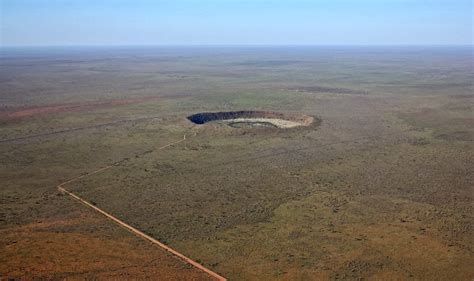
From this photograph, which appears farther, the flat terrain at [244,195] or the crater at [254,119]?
the crater at [254,119]

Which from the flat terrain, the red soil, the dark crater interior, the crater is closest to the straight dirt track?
the flat terrain

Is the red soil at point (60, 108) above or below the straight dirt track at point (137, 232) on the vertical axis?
above

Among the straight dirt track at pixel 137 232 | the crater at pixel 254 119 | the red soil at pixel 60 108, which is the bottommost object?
the straight dirt track at pixel 137 232

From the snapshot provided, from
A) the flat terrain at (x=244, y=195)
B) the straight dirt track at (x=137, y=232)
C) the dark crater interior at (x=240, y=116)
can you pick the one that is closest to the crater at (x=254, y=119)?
the dark crater interior at (x=240, y=116)

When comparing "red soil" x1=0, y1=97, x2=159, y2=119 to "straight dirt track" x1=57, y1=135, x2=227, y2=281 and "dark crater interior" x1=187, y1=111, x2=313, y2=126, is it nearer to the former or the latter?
"dark crater interior" x1=187, y1=111, x2=313, y2=126

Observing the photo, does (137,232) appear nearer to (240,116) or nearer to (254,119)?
(254,119)

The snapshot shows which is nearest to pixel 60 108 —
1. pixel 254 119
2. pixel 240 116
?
pixel 240 116

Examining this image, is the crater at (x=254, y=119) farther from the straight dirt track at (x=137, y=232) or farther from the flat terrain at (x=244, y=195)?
the straight dirt track at (x=137, y=232)

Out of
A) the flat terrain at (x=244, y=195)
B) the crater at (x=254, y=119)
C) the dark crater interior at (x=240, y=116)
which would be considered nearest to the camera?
the flat terrain at (x=244, y=195)
